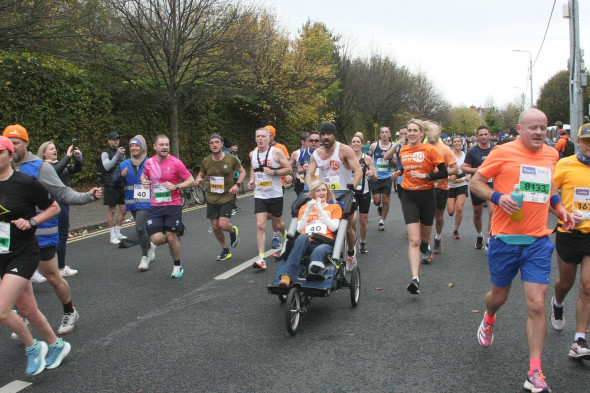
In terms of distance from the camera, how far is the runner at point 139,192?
25.0ft

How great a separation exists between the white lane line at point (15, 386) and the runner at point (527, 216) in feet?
12.1

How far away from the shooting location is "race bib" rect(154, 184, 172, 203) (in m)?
7.11

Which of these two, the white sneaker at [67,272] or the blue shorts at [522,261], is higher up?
the blue shorts at [522,261]

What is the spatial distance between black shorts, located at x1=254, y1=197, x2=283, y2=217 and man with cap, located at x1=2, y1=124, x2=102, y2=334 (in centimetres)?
326

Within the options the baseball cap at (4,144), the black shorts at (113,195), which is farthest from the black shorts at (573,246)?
the black shorts at (113,195)

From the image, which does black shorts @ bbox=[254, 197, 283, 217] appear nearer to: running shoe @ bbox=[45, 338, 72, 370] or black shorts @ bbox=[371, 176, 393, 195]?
black shorts @ bbox=[371, 176, 393, 195]

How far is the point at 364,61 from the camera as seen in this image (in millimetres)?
46656

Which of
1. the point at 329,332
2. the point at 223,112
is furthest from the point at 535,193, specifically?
the point at 223,112

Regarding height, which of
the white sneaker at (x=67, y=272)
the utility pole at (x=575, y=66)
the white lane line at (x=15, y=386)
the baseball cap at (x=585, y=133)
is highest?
the utility pole at (x=575, y=66)

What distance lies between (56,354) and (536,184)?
4089 millimetres

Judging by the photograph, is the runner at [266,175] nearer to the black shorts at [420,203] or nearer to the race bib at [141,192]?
the race bib at [141,192]

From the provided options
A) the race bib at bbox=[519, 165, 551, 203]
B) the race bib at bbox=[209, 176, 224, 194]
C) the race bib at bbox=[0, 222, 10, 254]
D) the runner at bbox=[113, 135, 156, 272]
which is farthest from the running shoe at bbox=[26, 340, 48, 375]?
the race bib at bbox=[209, 176, 224, 194]

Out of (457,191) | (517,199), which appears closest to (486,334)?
(517,199)

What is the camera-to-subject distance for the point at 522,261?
151 inches
